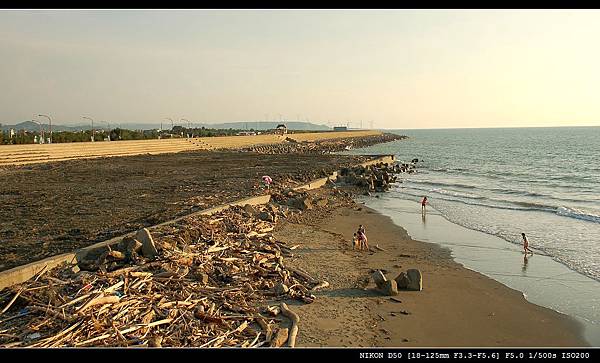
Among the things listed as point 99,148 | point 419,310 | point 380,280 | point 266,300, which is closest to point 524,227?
point 380,280

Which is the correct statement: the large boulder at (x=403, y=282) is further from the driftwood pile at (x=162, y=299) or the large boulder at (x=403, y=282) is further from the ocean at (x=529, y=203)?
the ocean at (x=529, y=203)

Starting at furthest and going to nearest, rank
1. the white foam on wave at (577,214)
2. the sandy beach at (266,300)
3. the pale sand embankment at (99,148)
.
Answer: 1. the pale sand embankment at (99,148)
2. the white foam on wave at (577,214)
3. the sandy beach at (266,300)

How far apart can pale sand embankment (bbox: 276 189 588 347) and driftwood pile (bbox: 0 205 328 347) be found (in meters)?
0.60

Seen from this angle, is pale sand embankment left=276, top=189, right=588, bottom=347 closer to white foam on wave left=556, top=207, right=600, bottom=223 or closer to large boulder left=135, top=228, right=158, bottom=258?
large boulder left=135, top=228, right=158, bottom=258

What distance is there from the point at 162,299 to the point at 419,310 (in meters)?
4.90

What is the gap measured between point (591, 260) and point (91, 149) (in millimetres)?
41895

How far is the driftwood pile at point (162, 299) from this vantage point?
5.97m

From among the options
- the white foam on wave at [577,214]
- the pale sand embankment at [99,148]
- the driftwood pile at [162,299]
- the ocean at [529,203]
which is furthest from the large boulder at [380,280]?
the pale sand embankment at [99,148]

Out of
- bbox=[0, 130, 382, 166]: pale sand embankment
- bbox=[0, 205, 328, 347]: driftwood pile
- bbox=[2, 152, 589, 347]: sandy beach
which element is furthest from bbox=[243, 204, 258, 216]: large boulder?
bbox=[0, 130, 382, 166]: pale sand embankment

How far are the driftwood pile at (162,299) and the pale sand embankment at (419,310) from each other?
Result: 597 millimetres

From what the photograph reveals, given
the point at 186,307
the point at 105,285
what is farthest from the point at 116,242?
the point at 186,307
